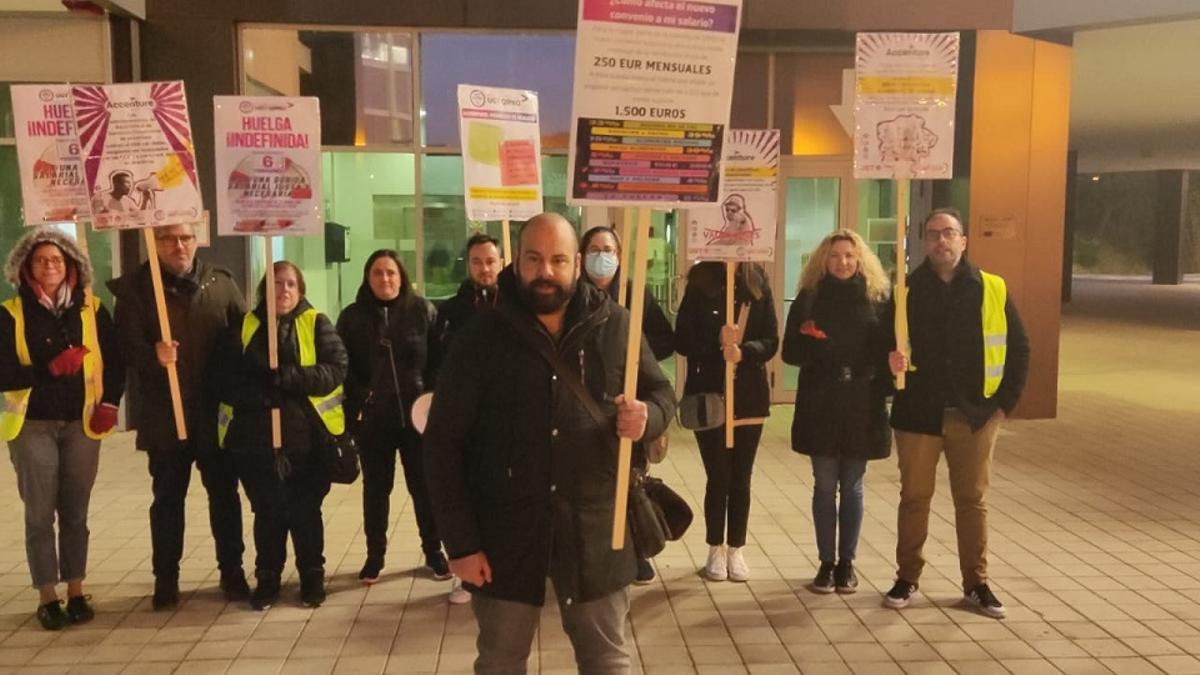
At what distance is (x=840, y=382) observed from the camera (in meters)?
5.28

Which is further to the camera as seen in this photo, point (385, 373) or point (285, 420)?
point (385, 373)

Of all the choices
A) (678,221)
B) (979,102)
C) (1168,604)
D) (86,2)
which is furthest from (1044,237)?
(86,2)

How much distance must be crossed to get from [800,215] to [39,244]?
8.39m

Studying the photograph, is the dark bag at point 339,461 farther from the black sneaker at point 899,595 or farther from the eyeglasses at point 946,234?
the eyeglasses at point 946,234

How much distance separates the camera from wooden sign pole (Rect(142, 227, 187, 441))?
4859mm

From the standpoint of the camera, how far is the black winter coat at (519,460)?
313cm

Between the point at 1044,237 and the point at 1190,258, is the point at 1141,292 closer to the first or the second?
the point at 1190,258

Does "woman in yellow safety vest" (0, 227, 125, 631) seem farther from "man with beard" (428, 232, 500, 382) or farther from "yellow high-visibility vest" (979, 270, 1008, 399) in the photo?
"yellow high-visibility vest" (979, 270, 1008, 399)

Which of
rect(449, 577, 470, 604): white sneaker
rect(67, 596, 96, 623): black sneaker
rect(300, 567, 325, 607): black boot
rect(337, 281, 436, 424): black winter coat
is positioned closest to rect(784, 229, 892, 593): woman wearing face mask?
rect(449, 577, 470, 604): white sneaker

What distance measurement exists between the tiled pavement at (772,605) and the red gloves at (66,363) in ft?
4.12

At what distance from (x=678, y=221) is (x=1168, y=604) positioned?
22.4 feet

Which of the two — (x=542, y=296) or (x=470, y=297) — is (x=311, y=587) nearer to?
(x=470, y=297)

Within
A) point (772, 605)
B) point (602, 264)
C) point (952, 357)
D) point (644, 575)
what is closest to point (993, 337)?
point (952, 357)

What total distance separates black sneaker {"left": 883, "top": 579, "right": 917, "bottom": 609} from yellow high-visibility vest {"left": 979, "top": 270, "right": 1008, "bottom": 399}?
1.06 metres
